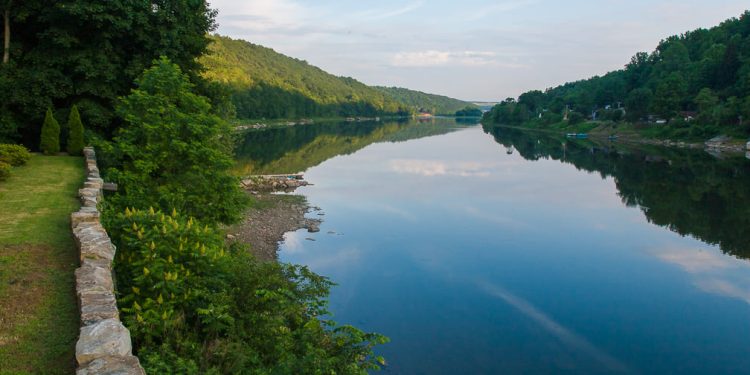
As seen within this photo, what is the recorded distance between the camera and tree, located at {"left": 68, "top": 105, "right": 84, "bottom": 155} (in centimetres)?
2216

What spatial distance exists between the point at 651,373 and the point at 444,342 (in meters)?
5.12

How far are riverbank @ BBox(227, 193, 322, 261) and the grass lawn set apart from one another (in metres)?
7.85

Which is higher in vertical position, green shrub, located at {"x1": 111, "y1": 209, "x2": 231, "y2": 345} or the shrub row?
the shrub row

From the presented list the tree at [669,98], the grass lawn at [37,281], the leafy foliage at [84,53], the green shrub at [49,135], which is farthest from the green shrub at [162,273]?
the tree at [669,98]

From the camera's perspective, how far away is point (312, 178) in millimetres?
43312

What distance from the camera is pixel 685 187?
3906 centimetres

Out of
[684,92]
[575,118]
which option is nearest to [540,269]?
[684,92]

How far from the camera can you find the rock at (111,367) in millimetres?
5570

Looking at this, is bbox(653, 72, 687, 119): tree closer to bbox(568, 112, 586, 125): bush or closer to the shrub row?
bbox(568, 112, 586, 125): bush

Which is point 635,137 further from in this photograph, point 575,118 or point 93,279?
point 93,279

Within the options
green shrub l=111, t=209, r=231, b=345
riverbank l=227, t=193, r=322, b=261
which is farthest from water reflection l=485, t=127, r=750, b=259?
green shrub l=111, t=209, r=231, b=345

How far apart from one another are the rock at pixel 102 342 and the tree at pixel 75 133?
61.7ft

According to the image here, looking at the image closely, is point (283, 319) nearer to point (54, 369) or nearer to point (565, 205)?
point (54, 369)

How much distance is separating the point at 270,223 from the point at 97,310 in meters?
18.7
